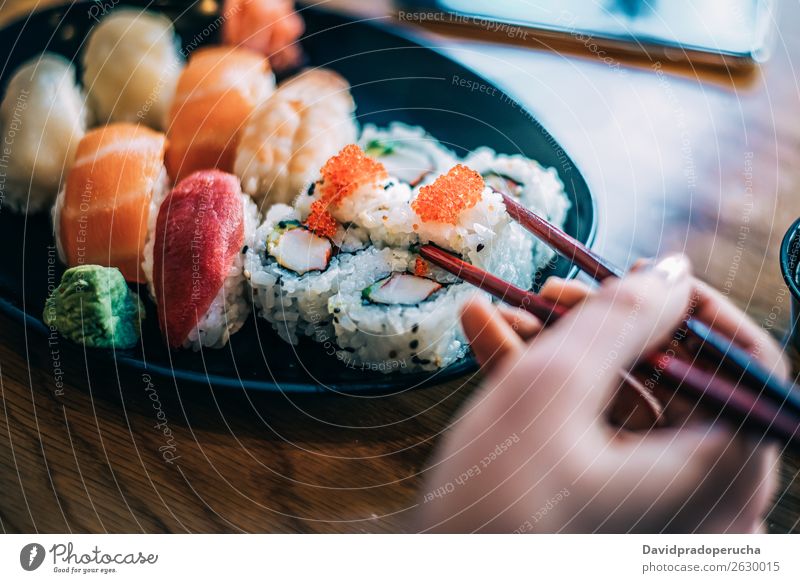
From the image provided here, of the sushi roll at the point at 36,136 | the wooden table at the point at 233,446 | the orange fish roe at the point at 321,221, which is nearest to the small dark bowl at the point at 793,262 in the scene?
the wooden table at the point at 233,446

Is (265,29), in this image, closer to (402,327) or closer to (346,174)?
(346,174)

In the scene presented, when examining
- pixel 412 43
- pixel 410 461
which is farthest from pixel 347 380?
pixel 412 43

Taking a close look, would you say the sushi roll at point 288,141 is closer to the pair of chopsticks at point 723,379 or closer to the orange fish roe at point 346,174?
the orange fish roe at point 346,174

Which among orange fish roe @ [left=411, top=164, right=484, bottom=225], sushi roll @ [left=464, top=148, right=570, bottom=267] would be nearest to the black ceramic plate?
sushi roll @ [left=464, top=148, right=570, bottom=267]

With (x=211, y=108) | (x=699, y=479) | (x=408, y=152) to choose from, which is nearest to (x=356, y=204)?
(x=408, y=152)
